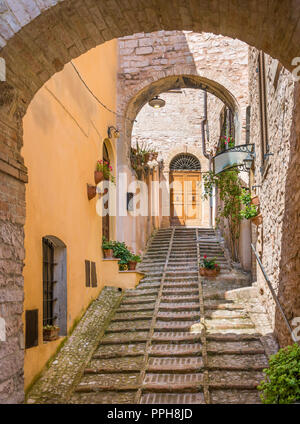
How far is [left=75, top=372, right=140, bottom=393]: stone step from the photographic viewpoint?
17.0 feet

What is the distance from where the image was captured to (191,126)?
17.4 m

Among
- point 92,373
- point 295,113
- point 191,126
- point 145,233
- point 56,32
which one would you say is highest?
point 191,126

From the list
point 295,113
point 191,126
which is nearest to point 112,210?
point 295,113

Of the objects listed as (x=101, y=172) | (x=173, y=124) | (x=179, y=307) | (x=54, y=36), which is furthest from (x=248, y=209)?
(x=173, y=124)

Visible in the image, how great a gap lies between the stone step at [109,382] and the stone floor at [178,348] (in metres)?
0.01

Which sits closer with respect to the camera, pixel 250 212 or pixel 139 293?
pixel 250 212

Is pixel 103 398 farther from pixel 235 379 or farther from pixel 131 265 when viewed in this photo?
pixel 131 265

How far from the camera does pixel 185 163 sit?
17438 millimetres

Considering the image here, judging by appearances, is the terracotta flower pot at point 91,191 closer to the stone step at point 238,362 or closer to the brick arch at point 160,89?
the brick arch at point 160,89

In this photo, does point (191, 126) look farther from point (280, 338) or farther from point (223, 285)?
point (280, 338)

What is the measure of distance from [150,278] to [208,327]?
3.09 metres

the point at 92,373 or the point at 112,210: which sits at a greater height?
the point at 112,210

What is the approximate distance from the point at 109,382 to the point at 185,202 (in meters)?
12.2

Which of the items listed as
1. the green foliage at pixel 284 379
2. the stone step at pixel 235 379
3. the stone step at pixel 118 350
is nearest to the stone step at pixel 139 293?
the stone step at pixel 118 350
